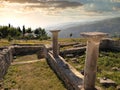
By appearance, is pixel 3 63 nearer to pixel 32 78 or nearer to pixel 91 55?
pixel 32 78

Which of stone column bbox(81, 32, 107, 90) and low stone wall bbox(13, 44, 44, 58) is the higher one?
stone column bbox(81, 32, 107, 90)

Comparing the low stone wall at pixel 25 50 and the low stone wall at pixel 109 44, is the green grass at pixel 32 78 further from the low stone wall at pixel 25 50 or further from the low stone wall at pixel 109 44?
the low stone wall at pixel 25 50

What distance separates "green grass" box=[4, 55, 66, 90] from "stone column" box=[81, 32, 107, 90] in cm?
299

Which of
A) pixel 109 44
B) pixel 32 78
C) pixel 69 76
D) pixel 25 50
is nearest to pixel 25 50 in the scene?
pixel 25 50

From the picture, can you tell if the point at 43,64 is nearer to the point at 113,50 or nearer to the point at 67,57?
the point at 67,57

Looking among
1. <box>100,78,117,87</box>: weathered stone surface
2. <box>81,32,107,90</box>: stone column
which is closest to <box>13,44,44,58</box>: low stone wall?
<box>100,78,117,87</box>: weathered stone surface

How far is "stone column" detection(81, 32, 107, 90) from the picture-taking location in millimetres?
8908

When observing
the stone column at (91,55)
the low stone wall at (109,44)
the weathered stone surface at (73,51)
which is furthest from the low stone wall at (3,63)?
the low stone wall at (109,44)

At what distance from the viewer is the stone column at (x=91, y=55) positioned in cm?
891

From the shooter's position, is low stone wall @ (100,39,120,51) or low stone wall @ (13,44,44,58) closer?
low stone wall @ (100,39,120,51)

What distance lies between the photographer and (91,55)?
9.43 m

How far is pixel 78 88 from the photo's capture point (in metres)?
10.2

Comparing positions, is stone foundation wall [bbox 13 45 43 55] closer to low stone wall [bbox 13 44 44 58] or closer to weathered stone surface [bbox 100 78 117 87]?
low stone wall [bbox 13 44 44 58]

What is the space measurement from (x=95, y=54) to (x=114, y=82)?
324cm
